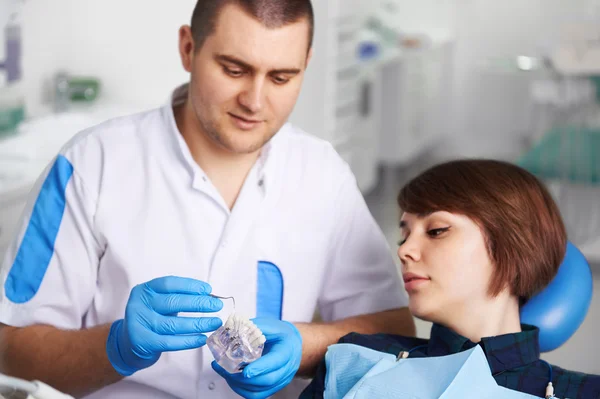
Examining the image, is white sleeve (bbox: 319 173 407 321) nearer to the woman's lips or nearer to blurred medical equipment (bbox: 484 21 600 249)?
the woman's lips

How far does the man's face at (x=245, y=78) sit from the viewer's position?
1.50 m

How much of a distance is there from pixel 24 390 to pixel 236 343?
1.04ft

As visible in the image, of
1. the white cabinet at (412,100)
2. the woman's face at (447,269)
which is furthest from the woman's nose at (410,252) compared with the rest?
the white cabinet at (412,100)

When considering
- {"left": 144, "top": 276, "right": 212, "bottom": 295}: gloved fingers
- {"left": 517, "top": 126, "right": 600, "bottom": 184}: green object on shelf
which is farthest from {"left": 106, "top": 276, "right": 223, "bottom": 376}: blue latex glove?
{"left": 517, "top": 126, "right": 600, "bottom": 184}: green object on shelf

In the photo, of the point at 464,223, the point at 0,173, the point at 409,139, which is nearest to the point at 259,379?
the point at 464,223

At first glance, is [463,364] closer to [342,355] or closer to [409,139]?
[342,355]

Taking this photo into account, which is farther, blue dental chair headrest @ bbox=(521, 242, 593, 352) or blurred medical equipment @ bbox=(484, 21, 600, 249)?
blurred medical equipment @ bbox=(484, 21, 600, 249)

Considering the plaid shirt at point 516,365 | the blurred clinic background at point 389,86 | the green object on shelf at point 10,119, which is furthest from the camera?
the blurred clinic background at point 389,86

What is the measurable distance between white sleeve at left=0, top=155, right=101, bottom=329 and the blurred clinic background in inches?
28.2

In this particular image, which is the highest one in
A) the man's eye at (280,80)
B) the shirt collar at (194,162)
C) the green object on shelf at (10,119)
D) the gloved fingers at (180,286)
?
the man's eye at (280,80)

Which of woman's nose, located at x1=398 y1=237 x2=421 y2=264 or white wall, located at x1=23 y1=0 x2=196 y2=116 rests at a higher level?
white wall, located at x1=23 y1=0 x2=196 y2=116

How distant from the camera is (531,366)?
1395mm

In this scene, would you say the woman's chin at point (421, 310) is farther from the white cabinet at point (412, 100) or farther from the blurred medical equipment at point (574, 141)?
the white cabinet at point (412, 100)

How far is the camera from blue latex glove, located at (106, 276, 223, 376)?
1277 millimetres
